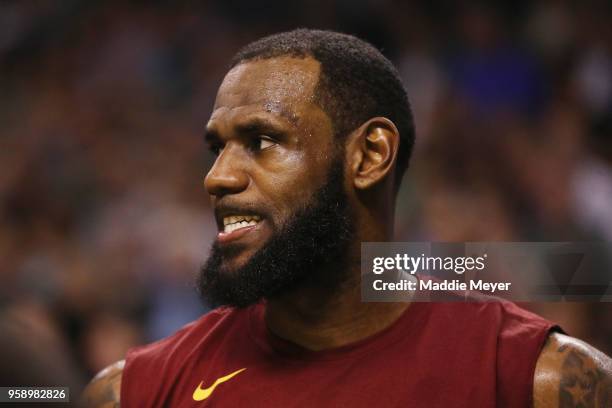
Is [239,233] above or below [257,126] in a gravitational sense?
below

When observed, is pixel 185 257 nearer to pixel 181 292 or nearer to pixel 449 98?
pixel 181 292

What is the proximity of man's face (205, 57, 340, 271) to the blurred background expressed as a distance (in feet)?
3.85

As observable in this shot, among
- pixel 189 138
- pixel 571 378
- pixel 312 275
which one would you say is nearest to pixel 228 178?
pixel 312 275

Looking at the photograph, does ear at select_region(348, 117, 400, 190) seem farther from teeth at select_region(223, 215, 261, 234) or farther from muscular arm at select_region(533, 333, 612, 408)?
muscular arm at select_region(533, 333, 612, 408)

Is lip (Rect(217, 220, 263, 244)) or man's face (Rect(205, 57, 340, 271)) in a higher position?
man's face (Rect(205, 57, 340, 271))

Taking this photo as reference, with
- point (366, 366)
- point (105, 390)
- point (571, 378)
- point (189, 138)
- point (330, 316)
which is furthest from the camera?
point (189, 138)

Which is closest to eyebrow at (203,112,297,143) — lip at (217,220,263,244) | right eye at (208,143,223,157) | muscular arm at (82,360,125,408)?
right eye at (208,143,223,157)

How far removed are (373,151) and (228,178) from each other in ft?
1.20

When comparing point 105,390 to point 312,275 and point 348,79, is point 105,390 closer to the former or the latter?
point 312,275

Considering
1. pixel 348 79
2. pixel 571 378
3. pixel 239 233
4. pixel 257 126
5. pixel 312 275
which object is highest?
pixel 348 79

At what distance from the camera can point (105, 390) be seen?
2033mm

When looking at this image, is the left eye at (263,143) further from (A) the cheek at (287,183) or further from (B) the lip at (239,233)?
(B) the lip at (239,233)

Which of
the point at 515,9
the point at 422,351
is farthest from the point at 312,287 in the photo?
the point at 515,9

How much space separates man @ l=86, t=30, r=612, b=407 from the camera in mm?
1756
